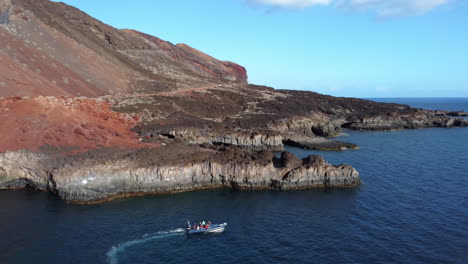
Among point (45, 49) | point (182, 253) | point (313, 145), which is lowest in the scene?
point (182, 253)

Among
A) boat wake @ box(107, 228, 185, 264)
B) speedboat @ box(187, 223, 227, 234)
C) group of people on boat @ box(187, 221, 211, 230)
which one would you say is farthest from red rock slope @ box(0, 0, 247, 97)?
speedboat @ box(187, 223, 227, 234)

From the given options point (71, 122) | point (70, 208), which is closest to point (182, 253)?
point (70, 208)

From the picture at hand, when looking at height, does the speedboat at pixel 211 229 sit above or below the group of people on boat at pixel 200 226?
below

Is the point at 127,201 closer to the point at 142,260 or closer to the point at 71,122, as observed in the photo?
the point at 142,260

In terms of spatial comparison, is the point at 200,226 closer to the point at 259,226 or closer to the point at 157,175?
the point at 259,226

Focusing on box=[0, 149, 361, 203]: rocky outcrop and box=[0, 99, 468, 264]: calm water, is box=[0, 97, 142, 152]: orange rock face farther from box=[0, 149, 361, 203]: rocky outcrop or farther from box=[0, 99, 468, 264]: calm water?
box=[0, 99, 468, 264]: calm water

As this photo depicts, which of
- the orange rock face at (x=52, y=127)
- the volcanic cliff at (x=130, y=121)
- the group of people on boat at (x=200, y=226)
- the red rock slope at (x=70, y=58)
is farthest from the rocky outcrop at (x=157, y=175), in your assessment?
the red rock slope at (x=70, y=58)

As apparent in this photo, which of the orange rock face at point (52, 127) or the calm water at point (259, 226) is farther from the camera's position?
the orange rock face at point (52, 127)

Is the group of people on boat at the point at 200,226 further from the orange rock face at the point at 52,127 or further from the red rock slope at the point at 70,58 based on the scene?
the red rock slope at the point at 70,58

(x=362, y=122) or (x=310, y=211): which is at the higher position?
(x=362, y=122)
